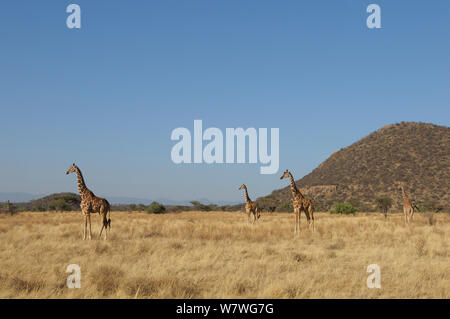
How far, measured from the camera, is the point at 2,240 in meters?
15.1

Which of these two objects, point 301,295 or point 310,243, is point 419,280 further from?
point 310,243

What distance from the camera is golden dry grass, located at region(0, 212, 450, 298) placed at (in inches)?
307

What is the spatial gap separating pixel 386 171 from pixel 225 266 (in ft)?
210

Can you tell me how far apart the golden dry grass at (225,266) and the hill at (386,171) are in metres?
36.3

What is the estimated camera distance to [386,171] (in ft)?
224

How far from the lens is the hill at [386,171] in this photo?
197 feet

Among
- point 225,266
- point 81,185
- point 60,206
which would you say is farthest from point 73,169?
point 60,206

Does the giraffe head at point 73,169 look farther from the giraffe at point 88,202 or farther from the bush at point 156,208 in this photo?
the bush at point 156,208

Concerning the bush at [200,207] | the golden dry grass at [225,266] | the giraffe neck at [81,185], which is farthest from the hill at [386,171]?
the giraffe neck at [81,185]

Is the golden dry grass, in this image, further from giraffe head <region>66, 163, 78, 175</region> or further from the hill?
the hill

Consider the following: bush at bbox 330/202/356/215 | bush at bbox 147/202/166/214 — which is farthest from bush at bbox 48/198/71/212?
bush at bbox 330/202/356/215

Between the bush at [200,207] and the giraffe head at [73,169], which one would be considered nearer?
the giraffe head at [73,169]

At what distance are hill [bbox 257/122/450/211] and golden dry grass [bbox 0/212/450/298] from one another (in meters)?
36.3
